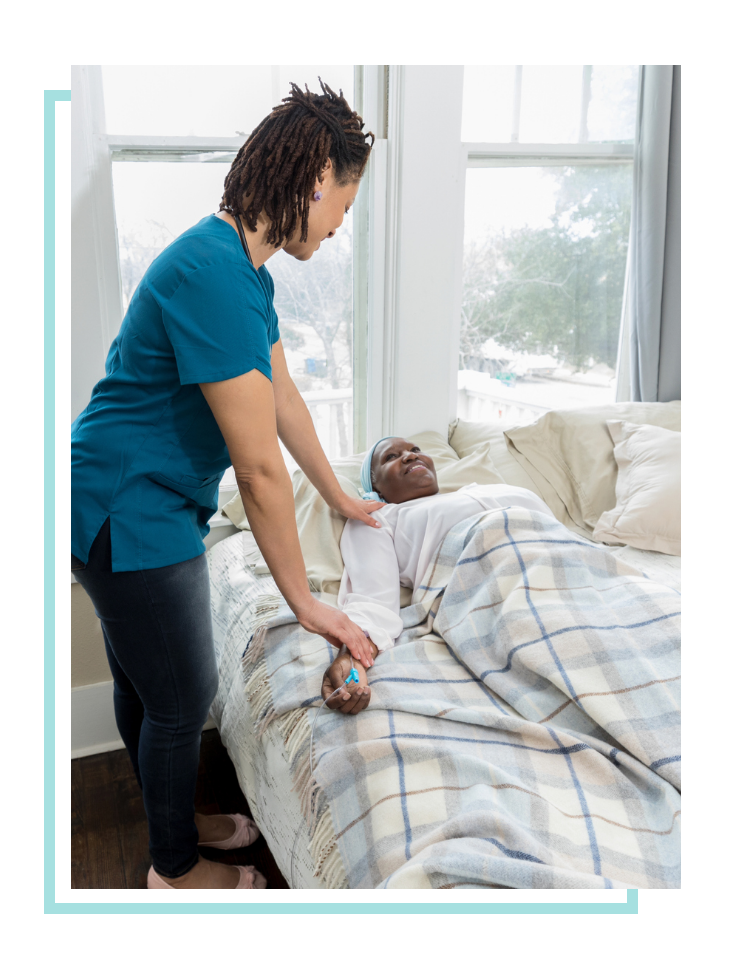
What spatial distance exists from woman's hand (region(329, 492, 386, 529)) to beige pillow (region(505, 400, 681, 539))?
2.36 feet

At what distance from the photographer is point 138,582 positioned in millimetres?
1056

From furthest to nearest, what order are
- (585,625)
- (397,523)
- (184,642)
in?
(397,523) < (585,625) < (184,642)

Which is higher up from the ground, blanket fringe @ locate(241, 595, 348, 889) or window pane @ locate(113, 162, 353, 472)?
window pane @ locate(113, 162, 353, 472)

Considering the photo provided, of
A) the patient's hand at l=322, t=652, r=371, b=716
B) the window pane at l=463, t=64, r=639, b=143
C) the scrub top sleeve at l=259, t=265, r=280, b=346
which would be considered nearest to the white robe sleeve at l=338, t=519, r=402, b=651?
the patient's hand at l=322, t=652, r=371, b=716

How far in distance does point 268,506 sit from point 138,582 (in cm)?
25

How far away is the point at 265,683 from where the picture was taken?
53.1 inches

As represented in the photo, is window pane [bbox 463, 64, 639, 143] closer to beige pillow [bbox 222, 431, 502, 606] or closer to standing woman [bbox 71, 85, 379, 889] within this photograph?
beige pillow [bbox 222, 431, 502, 606]

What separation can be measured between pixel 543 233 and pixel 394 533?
1449 millimetres

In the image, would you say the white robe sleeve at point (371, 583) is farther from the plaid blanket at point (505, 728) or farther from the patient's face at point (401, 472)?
the patient's face at point (401, 472)

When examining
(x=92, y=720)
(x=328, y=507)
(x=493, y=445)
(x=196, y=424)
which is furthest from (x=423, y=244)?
(x=92, y=720)

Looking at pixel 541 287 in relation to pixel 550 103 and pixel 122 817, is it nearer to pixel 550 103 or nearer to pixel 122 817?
pixel 550 103

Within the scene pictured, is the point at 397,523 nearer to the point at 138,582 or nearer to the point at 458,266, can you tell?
the point at 138,582

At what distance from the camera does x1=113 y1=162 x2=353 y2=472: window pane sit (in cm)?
192
